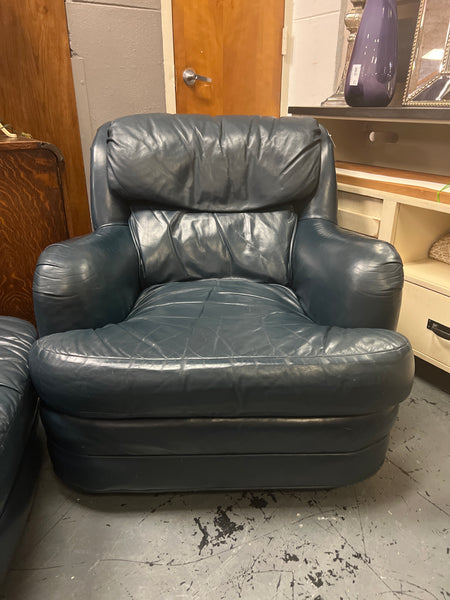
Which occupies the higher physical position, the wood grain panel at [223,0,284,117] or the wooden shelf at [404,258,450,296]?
the wood grain panel at [223,0,284,117]

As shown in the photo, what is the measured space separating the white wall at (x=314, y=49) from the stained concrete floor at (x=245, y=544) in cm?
189

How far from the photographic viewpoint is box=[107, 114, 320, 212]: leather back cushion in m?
1.45

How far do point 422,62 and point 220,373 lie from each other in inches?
56.3

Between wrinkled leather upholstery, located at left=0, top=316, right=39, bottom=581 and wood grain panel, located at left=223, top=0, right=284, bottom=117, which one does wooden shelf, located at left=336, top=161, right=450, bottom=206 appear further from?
wrinkled leather upholstery, located at left=0, top=316, right=39, bottom=581

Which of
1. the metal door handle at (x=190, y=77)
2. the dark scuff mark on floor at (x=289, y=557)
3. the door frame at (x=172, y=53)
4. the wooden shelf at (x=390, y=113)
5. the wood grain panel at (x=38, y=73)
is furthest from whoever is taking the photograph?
the metal door handle at (x=190, y=77)

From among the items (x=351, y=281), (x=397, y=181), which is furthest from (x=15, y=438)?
(x=397, y=181)

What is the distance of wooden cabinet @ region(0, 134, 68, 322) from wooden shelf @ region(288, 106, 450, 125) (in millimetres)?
1074

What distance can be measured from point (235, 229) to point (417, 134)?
912mm

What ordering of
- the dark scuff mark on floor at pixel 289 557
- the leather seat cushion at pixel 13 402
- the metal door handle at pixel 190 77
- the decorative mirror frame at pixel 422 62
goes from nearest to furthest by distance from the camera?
the leather seat cushion at pixel 13 402, the dark scuff mark on floor at pixel 289 557, the decorative mirror frame at pixel 422 62, the metal door handle at pixel 190 77

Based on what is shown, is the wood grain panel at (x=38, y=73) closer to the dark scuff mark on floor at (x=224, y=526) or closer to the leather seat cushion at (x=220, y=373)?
the leather seat cushion at (x=220, y=373)

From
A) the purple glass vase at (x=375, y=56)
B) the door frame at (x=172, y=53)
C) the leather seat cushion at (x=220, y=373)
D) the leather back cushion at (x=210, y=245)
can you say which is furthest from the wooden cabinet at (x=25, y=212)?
the purple glass vase at (x=375, y=56)

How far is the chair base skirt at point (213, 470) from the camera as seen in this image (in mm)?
1043

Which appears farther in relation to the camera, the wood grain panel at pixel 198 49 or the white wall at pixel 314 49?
the wood grain panel at pixel 198 49

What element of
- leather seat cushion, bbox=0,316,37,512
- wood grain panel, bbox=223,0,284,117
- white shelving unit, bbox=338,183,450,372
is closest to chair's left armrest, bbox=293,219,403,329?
white shelving unit, bbox=338,183,450,372
